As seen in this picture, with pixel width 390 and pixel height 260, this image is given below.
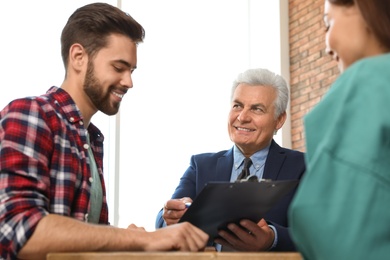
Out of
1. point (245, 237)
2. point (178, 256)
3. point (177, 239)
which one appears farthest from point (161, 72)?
point (178, 256)

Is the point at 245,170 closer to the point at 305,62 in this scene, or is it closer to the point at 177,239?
the point at 177,239

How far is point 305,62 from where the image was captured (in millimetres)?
6754

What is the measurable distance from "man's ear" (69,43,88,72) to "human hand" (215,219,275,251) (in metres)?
0.72

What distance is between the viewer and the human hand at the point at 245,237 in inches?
84.3

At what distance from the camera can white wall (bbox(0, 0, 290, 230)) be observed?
6.05 metres

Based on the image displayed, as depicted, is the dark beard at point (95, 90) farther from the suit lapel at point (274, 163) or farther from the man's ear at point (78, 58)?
the suit lapel at point (274, 163)

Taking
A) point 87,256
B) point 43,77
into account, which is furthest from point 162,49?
point 87,256

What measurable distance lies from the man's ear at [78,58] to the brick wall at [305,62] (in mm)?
4407

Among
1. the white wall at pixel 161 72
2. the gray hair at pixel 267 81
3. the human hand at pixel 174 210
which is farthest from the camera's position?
the white wall at pixel 161 72

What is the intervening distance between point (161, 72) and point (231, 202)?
4.77 meters

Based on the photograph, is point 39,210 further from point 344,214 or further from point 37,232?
point 344,214

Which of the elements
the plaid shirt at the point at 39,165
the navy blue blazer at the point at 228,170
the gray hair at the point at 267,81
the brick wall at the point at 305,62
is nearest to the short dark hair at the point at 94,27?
the plaid shirt at the point at 39,165

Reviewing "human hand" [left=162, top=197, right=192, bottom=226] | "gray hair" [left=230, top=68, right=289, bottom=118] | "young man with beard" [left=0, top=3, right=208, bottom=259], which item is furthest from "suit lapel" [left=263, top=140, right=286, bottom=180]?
"young man with beard" [left=0, top=3, right=208, bottom=259]

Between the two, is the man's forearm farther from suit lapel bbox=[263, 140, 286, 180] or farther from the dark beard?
suit lapel bbox=[263, 140, 286, 180]
